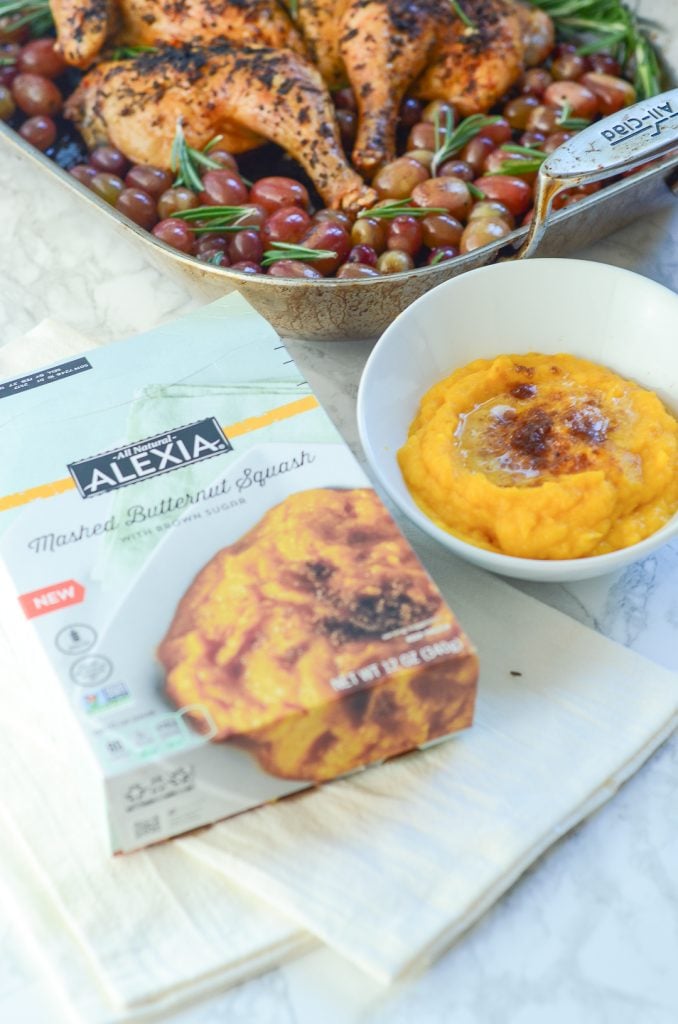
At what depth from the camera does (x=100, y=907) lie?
2.58 feet

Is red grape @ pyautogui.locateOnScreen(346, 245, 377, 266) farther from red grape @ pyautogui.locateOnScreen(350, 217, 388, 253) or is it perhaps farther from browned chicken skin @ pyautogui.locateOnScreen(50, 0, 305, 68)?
browned chicken skin @ pyautogui.locateOnScreen(50, 0, 305, 68)

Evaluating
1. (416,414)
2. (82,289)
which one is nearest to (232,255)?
(82,289)

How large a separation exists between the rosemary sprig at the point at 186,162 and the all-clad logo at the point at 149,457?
509 mm

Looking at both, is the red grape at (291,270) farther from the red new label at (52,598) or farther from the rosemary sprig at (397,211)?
the red new label at (52,598)

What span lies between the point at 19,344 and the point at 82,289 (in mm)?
200

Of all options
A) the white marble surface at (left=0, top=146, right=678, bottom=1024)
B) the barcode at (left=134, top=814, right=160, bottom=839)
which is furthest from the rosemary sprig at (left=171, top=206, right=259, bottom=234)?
the barcode at (left=134, top=814, right=160, bottom=839)

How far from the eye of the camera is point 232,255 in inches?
49.1

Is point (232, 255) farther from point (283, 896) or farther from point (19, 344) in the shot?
point (283, 896)

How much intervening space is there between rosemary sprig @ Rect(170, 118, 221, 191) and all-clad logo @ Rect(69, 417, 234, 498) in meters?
0.51

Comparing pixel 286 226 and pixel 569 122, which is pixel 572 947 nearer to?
pixel 286 226

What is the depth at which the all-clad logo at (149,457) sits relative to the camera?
0.90 metres

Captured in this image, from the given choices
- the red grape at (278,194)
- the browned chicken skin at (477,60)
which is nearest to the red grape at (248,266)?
the red grape at (278,194)

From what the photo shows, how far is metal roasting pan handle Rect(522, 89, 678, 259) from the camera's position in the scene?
110cm

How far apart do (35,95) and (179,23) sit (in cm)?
22
